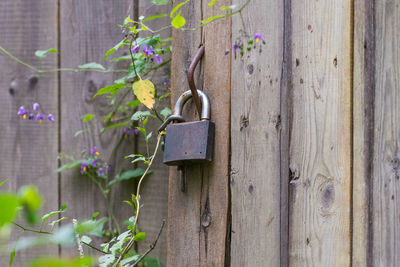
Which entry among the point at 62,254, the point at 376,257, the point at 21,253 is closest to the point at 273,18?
the point at 376,257

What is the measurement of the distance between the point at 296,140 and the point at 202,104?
0.24 m

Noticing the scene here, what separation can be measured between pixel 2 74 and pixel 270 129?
1.01m

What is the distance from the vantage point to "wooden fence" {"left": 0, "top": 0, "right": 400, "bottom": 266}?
1.00m

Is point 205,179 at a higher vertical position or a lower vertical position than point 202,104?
lower

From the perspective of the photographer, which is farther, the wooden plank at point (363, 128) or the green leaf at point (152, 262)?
the green leaf at point (152, 262)

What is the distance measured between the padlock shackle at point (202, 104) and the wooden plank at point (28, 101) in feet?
1.91

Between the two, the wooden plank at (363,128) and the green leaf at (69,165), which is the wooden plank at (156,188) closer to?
the green leaf at (69,165)

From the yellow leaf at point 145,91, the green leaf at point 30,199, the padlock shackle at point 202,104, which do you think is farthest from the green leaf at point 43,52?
the green leaf at point 30,199

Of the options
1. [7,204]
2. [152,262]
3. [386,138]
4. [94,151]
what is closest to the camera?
[7,204]

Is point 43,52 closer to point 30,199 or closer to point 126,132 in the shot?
point 126,132

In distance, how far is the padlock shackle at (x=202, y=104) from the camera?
45.0 inches

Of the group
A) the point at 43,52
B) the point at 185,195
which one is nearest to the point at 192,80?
the point at 185,195

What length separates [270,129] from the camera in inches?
42.9

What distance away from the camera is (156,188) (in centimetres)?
145
